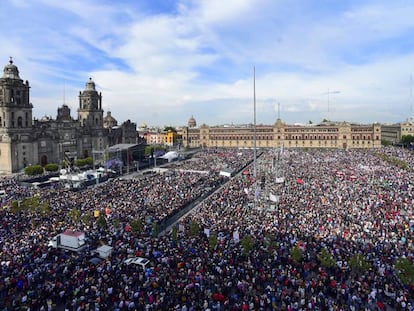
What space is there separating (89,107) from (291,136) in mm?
86283

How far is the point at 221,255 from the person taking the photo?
19.1 metres

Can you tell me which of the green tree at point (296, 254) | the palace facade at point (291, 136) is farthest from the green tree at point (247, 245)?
the palace facade at point (291, 136)

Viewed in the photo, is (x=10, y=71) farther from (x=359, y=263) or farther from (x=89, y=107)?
(x=359, y=263)

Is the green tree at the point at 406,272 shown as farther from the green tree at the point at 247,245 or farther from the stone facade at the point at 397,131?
the stone facade at the point at 397,131

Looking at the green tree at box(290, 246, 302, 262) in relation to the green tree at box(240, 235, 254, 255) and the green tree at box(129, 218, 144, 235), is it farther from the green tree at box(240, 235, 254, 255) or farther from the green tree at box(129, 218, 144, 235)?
the green tree at box(129, 218, 144, 235)

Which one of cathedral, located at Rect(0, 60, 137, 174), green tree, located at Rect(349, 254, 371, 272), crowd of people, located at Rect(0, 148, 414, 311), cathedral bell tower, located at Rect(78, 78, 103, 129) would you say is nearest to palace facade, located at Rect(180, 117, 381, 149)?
cathedral, located at Rect(0, 60, 137, 174)

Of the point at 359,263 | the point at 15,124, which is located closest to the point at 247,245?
the point at 359,263

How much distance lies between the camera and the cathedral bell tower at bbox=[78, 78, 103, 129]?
82688mm

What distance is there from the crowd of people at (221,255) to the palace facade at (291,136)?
103 meters

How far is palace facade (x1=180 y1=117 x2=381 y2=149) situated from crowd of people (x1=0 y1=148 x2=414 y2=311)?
337 feet

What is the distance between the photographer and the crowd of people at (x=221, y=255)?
1489 centimetres

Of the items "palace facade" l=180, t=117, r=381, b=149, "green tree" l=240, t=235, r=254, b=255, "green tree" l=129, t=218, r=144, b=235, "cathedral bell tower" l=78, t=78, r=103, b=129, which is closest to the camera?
"green tree" l=240, t=235, r=254, b=255

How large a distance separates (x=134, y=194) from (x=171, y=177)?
1246cm

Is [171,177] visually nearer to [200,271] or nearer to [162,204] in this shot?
[162,204]
